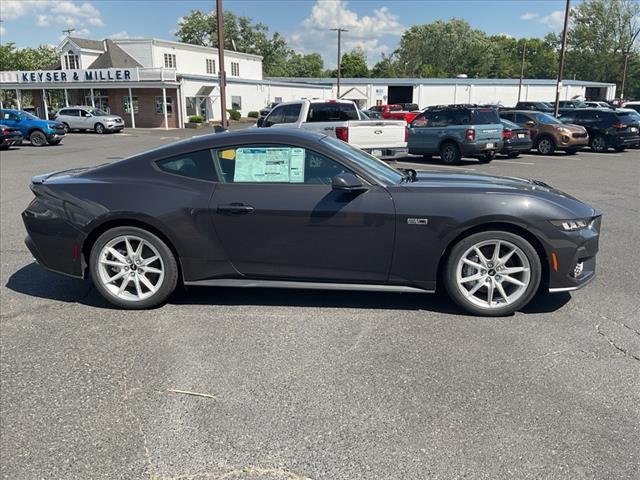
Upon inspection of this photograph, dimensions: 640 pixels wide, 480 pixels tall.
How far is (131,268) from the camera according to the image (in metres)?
4.59

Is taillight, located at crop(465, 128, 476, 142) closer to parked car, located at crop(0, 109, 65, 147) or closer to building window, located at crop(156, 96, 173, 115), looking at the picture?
parked car, located at crop(0, 109, 65, 147)

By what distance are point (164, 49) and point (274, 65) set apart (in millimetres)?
56582

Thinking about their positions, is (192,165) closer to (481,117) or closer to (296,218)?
(296,218)

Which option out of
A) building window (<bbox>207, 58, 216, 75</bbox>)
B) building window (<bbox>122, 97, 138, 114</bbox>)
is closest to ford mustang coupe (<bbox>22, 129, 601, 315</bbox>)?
building window (<bbox>122, 97, 138, 114</bbox>)

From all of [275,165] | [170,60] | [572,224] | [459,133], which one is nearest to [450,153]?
[459,133]

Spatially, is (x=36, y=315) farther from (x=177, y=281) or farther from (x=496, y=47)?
(x=496, y=47)

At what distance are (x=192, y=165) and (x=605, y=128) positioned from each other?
20.7 meters

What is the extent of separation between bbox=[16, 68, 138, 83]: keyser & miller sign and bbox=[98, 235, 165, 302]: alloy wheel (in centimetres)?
4038

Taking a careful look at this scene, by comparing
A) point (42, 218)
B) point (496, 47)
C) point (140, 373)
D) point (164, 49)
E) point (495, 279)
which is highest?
point (496, 47)

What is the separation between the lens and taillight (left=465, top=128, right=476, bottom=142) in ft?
52.9

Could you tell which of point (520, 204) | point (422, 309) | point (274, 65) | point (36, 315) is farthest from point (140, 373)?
point (274, 65)

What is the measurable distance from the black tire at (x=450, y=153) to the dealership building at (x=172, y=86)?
→ 1151 inches

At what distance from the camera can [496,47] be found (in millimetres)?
99812

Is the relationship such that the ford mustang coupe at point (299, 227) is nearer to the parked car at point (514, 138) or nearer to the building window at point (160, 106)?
the parked car at point (514, 138)
